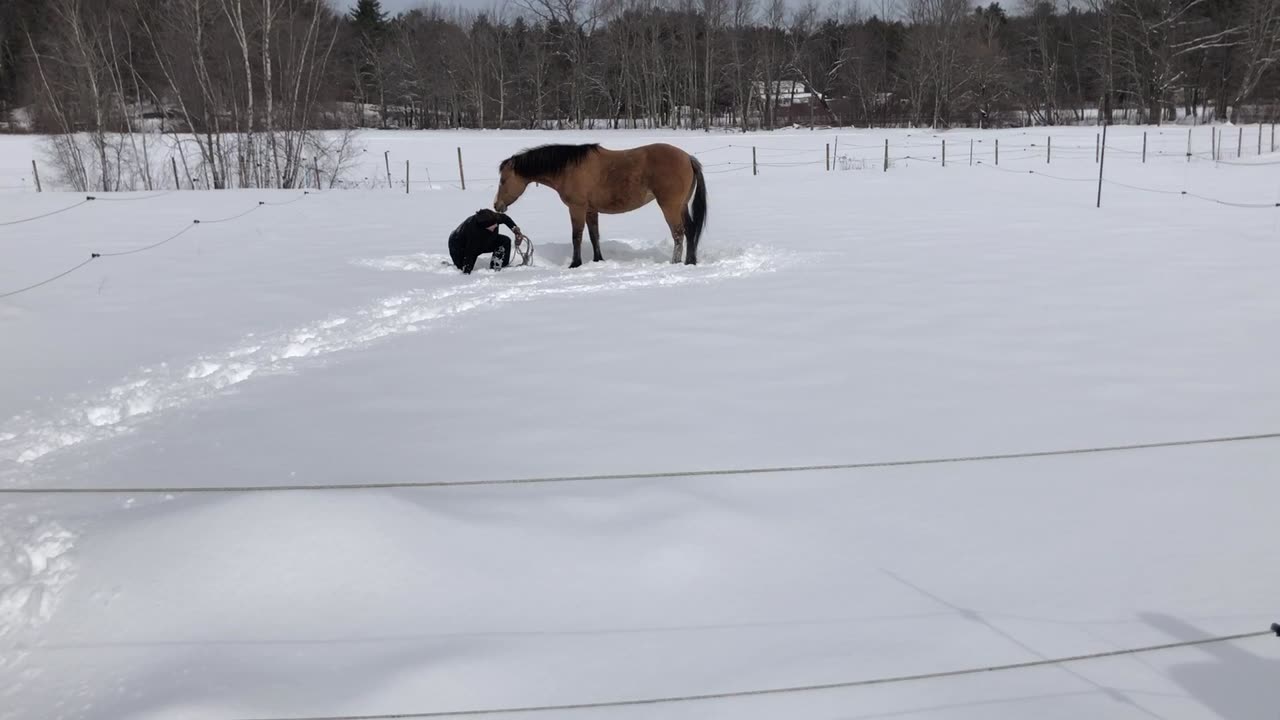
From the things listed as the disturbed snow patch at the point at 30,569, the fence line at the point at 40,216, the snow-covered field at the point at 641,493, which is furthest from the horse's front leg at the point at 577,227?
the fence line at the point at 40,216

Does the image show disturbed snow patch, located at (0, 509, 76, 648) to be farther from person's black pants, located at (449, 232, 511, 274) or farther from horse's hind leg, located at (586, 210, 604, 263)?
horse's hind leg, located at (586, 210, 604, 263)

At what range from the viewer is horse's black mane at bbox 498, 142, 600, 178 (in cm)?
953

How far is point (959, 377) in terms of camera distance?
5473 millimetres

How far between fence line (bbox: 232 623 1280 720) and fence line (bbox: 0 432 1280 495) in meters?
1.39

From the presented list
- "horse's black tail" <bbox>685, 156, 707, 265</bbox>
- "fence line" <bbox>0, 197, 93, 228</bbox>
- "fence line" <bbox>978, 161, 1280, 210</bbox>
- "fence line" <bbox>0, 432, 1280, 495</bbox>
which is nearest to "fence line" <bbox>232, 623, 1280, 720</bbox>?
"fence line" <bbox>0, 432, 1280, 495</bbox>

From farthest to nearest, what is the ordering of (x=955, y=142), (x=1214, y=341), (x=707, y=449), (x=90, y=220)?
(x=955, y=142) → (x=90, y=220) → (x=1214, y=341) → (x=707, y=449)

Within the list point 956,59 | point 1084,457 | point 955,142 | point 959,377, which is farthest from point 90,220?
point 956,59

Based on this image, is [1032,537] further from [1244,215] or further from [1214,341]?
[1244,215]

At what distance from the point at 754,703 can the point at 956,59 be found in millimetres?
50384

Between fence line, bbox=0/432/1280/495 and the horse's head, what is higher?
the horse's head

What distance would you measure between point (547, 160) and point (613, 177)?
0.70m

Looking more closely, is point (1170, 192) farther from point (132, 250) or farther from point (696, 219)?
point (132, 250)

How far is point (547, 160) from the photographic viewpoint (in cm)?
955

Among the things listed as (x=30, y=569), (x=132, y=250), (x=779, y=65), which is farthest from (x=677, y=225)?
(x=779, y=65)
